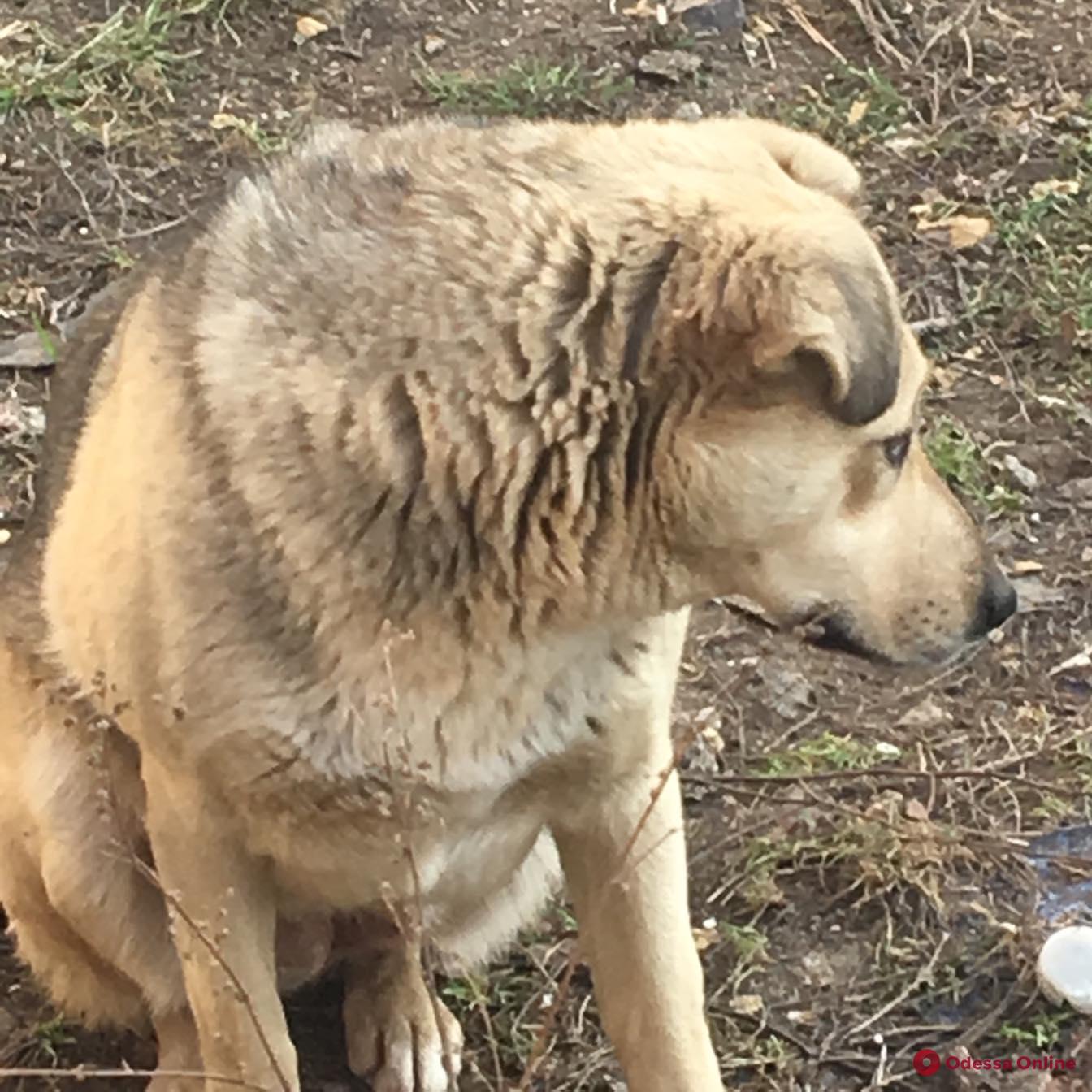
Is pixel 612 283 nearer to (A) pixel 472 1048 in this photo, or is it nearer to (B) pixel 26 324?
(A) pixel 472 1048

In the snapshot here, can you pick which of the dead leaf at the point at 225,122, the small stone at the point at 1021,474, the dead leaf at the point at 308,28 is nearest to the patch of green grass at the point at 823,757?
the small stone at the point at 1021,474

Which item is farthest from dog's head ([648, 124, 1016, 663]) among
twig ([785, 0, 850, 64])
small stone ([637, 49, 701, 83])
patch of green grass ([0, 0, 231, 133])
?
patch of green grass ([0, 0, 231, 133])

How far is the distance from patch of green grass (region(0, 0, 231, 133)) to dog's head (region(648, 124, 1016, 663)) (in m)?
2.95

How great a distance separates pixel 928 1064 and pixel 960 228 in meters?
2.26

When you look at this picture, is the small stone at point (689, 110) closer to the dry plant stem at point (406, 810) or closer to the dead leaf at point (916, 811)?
the dead leaf at point (916, 811)

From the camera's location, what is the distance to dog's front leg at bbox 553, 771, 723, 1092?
2.48 m

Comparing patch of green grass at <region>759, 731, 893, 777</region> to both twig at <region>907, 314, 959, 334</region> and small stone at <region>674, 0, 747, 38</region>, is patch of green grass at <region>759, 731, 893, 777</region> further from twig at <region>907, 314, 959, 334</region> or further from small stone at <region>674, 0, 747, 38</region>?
small stone at <region>674, 0, 747, 38</region>

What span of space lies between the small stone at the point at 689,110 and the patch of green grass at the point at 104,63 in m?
1.27

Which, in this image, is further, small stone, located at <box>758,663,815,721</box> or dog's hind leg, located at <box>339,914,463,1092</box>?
small stone, located at <box>758,663,815,721</box>

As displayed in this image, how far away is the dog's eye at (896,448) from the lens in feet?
7.11

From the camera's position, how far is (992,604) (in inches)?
98.2

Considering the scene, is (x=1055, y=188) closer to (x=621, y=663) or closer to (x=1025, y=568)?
(x=1025, y=568)

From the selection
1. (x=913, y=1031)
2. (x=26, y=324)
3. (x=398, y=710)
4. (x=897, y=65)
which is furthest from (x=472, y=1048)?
(x=897, y=65)

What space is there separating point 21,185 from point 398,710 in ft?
9.35
